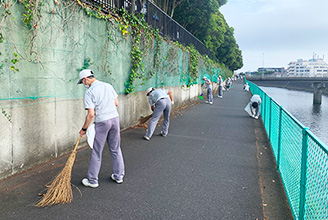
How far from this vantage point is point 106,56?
22.0ft

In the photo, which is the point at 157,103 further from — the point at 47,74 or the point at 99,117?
the point at 99,117

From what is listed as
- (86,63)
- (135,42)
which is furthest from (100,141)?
(135,42)

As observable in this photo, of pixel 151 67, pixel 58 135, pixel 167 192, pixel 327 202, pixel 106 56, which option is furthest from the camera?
pixel 151 67

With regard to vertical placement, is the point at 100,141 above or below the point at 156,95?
below

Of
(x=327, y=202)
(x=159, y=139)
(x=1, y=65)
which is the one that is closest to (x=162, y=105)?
(x=159, y=139)

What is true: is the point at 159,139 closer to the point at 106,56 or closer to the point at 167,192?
the point at 106,56

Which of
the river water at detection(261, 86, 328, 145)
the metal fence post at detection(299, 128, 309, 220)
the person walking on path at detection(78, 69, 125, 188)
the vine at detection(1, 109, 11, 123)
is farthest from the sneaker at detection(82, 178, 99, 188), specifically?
the river water at detection(261, 86, 328, 145)

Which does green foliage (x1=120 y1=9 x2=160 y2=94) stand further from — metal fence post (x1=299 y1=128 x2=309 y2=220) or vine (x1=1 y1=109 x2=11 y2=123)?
metal fence post (x1=299 y1=128 x2=309 y2=220)

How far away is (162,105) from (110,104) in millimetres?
3012

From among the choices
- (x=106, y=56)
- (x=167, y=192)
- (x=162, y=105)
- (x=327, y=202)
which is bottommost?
(x=167, y=192)

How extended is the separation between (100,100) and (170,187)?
1.66 metres

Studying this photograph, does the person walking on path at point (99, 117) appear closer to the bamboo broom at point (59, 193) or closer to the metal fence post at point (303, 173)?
the bamboo broom at point (59, 193)

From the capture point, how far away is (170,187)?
4.05m

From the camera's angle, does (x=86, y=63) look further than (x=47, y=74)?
Yes
